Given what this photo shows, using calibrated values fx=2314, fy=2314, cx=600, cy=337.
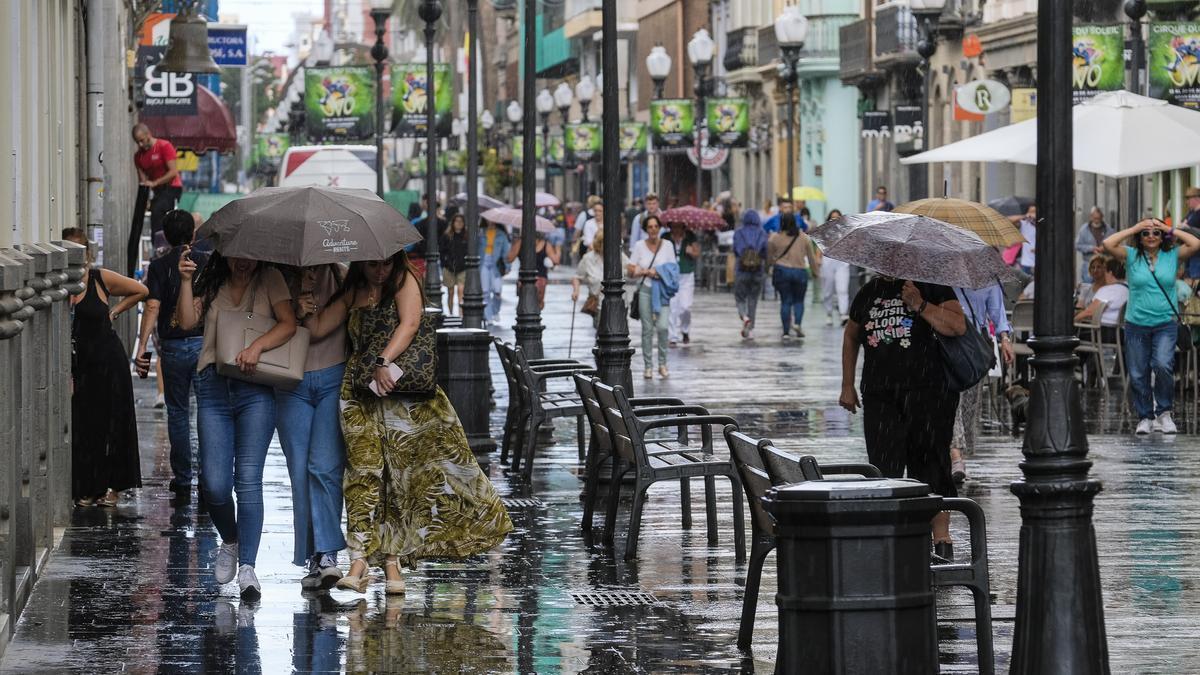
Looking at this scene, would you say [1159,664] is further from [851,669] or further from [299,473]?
[299,473]

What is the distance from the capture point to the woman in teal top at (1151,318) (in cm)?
1848

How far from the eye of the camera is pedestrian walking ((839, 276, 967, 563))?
11.0 m

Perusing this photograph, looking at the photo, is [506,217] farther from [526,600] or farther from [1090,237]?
[526,600]

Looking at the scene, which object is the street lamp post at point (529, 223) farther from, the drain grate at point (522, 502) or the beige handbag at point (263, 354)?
the beige handbag at point (263, 354)

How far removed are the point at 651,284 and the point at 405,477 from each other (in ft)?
51.9

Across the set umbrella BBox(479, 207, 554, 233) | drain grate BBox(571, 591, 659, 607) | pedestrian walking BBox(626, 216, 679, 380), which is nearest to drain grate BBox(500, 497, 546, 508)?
drain grate BBox(571, 591, 659, 607)

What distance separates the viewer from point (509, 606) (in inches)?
409

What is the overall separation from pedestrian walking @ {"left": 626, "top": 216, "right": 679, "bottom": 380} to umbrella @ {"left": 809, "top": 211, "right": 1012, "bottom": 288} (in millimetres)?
14526

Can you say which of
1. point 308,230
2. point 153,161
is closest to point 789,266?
point 153,161

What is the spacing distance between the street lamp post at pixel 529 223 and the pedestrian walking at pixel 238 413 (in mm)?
8385

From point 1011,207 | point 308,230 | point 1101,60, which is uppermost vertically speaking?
point 1101,60

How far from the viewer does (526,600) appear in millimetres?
10555

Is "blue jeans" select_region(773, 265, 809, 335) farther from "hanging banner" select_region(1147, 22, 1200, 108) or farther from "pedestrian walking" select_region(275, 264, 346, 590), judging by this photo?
"pedestrian walking" select_region(275, 264, 346, 590)

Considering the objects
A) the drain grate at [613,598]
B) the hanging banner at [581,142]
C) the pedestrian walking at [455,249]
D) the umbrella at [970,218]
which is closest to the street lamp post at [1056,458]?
the drain grate at [613,598]
